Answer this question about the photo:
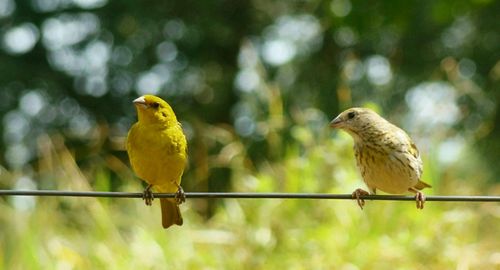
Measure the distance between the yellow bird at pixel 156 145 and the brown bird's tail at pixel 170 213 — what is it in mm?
345

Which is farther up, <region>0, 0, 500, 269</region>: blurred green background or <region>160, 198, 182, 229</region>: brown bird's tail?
<region>0, 0, 500, 269</region>: blurred green background

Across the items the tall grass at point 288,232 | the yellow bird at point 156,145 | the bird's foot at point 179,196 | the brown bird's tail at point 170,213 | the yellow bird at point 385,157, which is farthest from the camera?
the tall grass at point 288,232

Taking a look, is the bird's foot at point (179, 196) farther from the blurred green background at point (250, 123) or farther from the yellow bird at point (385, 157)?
the blurred green background at point (250, 123)

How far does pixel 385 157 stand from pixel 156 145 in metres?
1.17

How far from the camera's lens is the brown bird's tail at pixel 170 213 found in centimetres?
667

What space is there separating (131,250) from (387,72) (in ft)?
20.7

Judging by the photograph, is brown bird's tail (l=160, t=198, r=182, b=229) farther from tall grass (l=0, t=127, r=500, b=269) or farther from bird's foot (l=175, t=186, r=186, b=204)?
tall grass (l=0, t=127, r=500, b=269)

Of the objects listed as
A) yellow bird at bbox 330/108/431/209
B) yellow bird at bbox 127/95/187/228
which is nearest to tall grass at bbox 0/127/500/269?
yellow bird at bbox 330/108/431/209

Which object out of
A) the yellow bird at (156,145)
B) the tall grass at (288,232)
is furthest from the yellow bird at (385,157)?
the tall grass at (288,232)

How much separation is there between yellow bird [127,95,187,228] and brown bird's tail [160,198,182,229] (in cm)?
35

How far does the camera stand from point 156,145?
6242 millimetres

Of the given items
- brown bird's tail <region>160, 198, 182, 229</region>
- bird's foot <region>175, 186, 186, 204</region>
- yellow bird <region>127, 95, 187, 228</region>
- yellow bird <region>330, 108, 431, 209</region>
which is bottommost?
brown bird's tail <region>160, 198, 182, 229</region>

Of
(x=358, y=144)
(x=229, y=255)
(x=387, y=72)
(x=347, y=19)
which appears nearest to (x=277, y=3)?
(x=387, y=72)

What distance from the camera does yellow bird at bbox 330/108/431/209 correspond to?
21.3 ft
